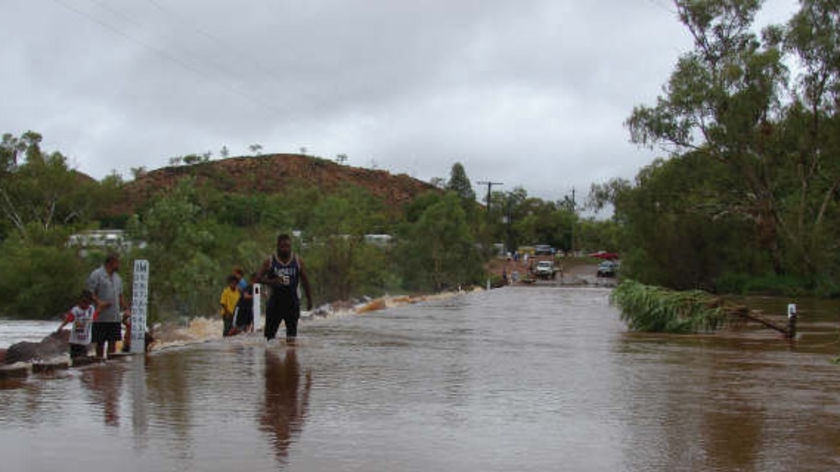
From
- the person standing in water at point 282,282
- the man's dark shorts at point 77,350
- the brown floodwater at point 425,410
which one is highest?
the person standing in water at point 282,282

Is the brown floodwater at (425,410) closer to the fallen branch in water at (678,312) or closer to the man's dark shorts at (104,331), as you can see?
the man's dark shorts at (104,331)

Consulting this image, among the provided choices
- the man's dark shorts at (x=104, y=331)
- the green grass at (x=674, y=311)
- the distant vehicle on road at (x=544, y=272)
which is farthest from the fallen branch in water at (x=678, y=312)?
the distant vehicle on road at (x=544, y=272)

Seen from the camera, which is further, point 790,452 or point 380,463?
point 790,452

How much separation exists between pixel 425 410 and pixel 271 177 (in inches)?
5543

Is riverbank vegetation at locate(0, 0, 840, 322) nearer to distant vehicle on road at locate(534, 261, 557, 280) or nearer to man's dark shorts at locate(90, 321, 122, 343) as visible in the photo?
distant vehicle on road at locate(534, 261, 557, 280)

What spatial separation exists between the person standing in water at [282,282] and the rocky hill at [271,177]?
370ft

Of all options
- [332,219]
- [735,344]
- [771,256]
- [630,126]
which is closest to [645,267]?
[771,256]

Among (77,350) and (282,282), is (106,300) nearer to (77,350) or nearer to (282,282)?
(77,350)

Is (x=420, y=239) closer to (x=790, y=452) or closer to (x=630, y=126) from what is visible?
(x=630, y=126)

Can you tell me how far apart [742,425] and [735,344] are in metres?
8.82

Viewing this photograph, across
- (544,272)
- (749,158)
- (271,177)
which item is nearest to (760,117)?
(749,158)

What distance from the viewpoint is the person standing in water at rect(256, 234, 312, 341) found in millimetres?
12664

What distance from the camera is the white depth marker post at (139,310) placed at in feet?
36.9

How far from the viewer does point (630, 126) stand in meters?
46.4
